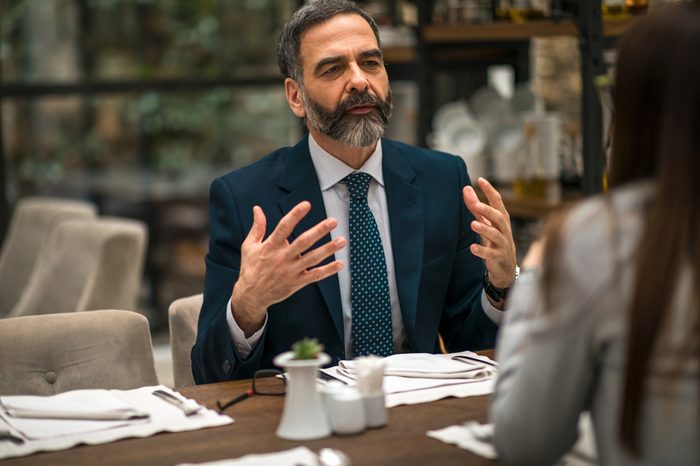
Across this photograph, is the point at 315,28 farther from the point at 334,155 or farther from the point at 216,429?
the point at 216,429

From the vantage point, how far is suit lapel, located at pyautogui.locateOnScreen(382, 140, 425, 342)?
2303 millimetres

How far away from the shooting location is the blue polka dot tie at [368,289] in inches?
89.9

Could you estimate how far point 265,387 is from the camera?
6.37ft

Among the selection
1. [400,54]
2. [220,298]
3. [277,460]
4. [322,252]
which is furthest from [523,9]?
[277,460]

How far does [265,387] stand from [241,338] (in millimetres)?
211

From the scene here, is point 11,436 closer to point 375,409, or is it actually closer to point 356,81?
point 375,409

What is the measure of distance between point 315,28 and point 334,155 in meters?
0.28

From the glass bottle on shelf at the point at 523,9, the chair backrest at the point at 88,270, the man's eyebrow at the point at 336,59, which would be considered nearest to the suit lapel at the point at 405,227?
the man's eyebrow at the point at 336,59

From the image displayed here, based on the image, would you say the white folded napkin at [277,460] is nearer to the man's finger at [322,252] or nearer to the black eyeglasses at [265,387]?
the black eyeglasses at [265,387]

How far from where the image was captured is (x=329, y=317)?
2.26 m

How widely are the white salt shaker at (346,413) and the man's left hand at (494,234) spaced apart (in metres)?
0.49

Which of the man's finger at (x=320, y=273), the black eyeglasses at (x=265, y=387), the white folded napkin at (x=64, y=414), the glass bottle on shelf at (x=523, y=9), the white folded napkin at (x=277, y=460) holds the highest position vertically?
the glass bottle on shelf at (x=523, y=9)

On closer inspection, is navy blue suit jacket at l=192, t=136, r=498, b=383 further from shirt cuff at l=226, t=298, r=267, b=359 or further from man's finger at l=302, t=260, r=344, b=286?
man's finger at l=302, t=260, r=344, b=286

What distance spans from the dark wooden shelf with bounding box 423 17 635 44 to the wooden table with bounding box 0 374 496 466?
140cm
